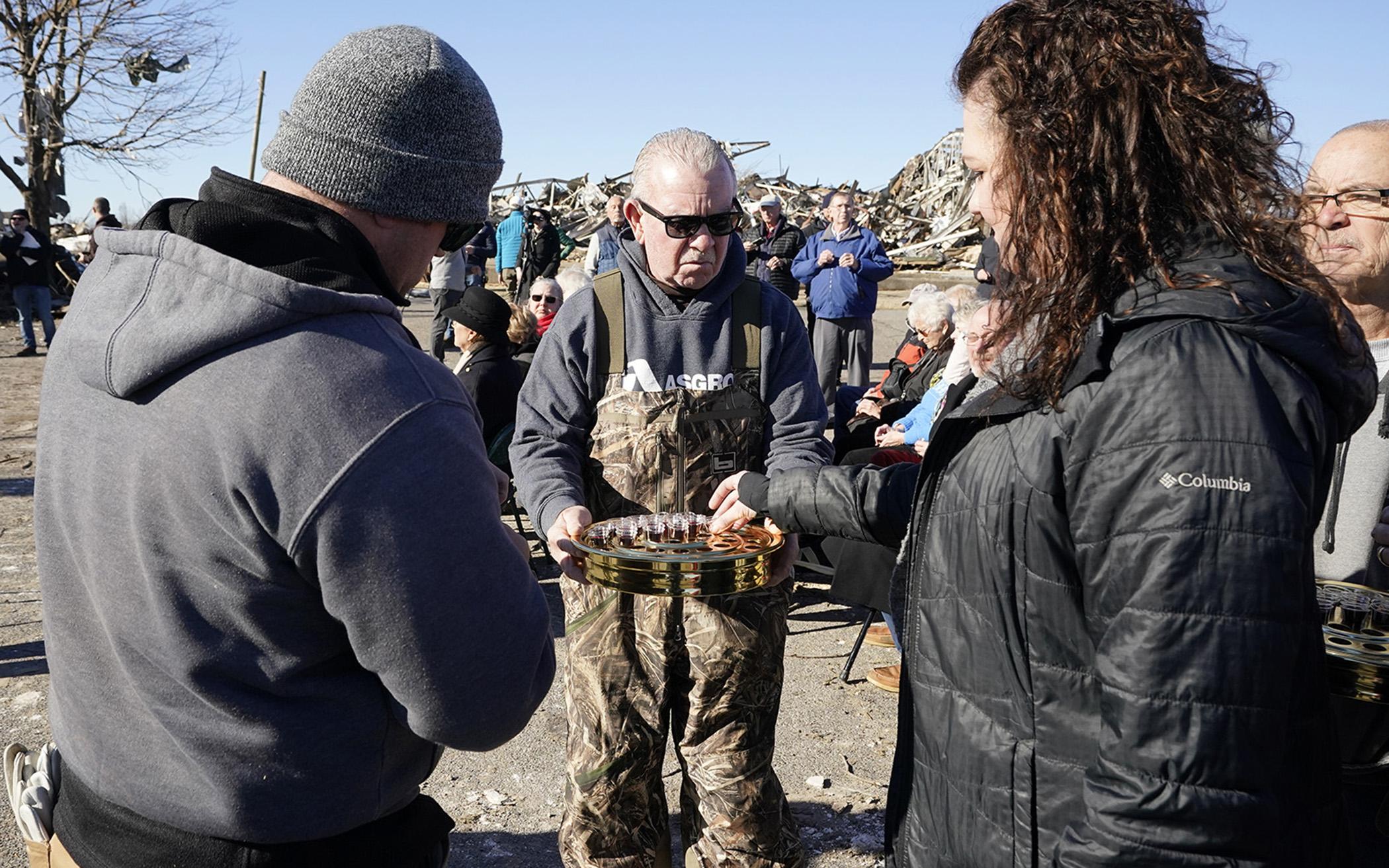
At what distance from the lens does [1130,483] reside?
4.88 ft

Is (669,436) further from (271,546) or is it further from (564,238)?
(564,238)

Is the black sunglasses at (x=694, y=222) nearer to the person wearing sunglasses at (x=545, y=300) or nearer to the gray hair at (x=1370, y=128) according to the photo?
the gray hair at (x=1370, y=128)

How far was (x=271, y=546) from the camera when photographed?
148cm

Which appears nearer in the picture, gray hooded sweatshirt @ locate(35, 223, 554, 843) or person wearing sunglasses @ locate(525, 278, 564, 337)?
gray hooded sweatshirt @ locate(35, 223, 554, 843)

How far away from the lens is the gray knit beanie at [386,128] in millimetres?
1636

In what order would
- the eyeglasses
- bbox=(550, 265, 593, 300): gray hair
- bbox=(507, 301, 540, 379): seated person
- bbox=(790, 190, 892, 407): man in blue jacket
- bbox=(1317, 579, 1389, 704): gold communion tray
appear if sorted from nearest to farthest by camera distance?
bbox=(1317, 579, 1389, 704): gold communion tray, the eyeglasses, bbox=(507, 301, 540, 379): seated person, bbox=(550, 265, 593, 300): gray hair, bbox=(790, 190, 892, 407): man in blue jacket

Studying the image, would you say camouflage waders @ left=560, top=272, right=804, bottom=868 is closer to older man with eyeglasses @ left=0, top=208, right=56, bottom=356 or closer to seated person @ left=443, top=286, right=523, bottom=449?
seated person @ left=443, top=286, right=523, bottom=449

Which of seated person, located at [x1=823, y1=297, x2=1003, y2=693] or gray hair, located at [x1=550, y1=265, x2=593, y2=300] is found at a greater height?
gray hair, located at [x1=550, y1=265, x2=593, y2=300]

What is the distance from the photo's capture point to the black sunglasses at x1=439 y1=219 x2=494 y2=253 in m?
1.84

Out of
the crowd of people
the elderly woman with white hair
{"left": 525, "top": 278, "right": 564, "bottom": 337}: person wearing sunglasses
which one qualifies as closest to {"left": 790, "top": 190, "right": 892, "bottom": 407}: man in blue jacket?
the elderly woman with white hair

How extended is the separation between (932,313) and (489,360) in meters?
3.25

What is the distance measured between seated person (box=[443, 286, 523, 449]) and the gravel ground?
1145 millimetres

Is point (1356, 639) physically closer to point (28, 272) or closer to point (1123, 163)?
point (1123, 163)

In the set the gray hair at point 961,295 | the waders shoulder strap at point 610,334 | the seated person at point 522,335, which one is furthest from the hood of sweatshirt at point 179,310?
the gray hair at point 961,295
